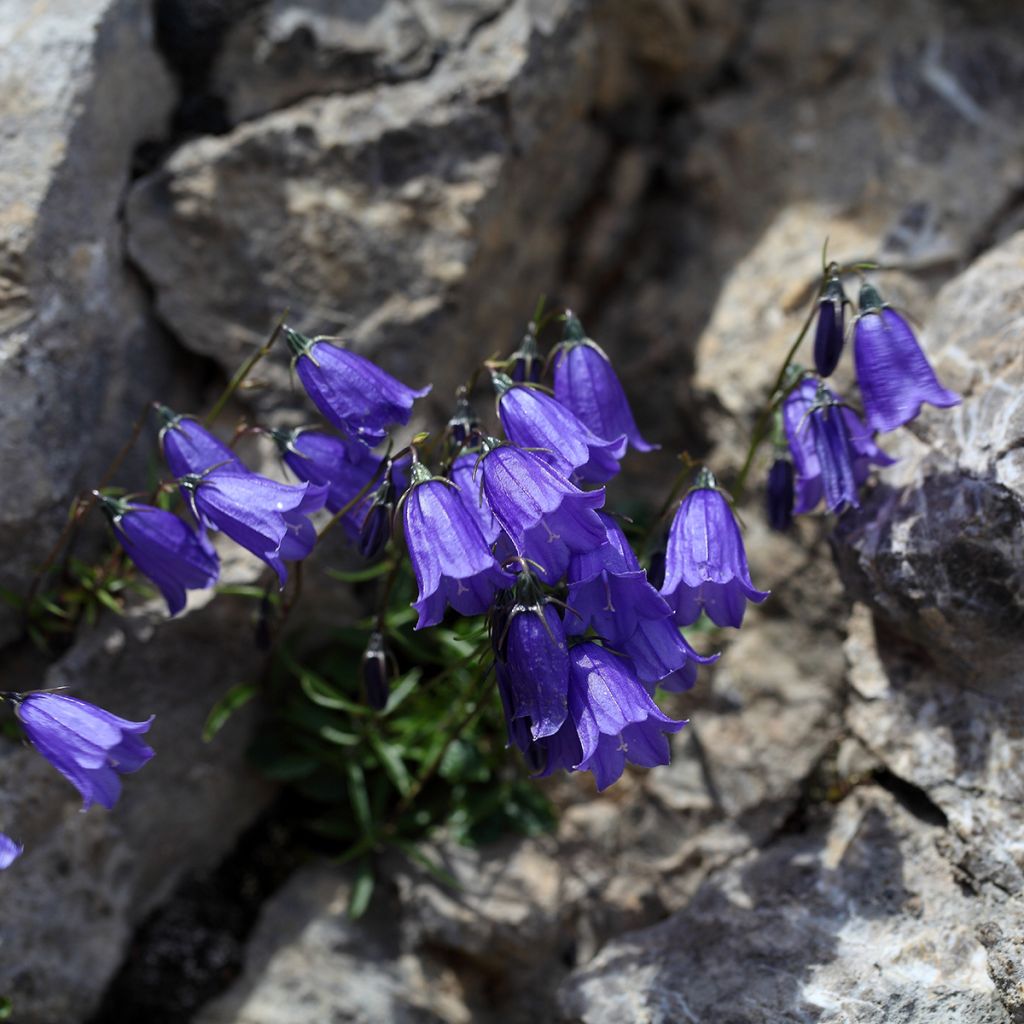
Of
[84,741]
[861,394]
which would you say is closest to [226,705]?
[84,741]

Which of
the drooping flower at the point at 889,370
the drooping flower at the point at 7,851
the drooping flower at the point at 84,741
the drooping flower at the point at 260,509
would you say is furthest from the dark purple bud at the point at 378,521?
the drooping flower at the point at 889,370

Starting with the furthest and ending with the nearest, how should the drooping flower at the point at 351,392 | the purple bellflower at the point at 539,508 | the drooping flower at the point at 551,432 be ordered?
1. the drooping flower at the point at 351,392
2. the drooping flower at the point at 551,432
3. the purple bellflower at the point at 539,508

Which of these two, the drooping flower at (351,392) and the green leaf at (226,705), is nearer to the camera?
the drooping flower at (351,392)

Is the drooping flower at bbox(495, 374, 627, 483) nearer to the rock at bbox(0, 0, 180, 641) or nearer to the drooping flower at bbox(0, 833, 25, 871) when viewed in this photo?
the rock at bbox(0, 0, 180, 641)

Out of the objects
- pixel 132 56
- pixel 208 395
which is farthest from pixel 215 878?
pixel 132 56

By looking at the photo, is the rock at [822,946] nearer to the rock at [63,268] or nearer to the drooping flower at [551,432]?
the drooping flower at [551,432]

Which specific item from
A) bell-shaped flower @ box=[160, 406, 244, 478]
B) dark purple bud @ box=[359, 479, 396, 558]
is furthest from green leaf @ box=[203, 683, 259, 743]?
dark purple bud @ box=[359, 479, 396, 558]
